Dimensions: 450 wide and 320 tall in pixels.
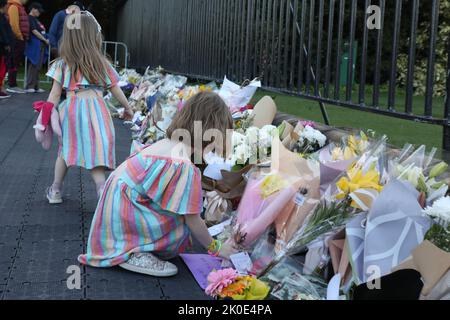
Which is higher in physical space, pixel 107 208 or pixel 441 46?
pixel 441 46

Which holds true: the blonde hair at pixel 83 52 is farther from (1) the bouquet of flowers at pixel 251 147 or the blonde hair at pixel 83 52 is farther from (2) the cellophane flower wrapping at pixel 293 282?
(2) the cellophane flower wrapping at pixel 293 282

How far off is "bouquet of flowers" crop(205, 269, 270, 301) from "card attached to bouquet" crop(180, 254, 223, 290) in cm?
56

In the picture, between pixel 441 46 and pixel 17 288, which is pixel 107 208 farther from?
pixel 441 46

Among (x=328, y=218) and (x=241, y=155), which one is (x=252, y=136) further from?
(x=328, y=218)

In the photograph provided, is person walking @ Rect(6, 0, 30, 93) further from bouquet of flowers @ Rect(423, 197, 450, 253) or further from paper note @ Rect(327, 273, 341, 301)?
bouquet of flowers @ Rect(423, 197, 450, 253)

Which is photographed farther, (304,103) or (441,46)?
(304,103)

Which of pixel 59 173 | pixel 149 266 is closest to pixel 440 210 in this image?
pixel 149 266

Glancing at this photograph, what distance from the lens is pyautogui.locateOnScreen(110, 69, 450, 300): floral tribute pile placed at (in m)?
2.35

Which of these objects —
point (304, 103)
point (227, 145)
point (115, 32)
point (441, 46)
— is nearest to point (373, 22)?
point (227, 145)

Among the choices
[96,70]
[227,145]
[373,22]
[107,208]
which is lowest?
[107,208]

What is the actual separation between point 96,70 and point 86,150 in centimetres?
60

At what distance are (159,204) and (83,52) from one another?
183 cm

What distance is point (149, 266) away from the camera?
10.4 ft

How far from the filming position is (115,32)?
2675 cm
